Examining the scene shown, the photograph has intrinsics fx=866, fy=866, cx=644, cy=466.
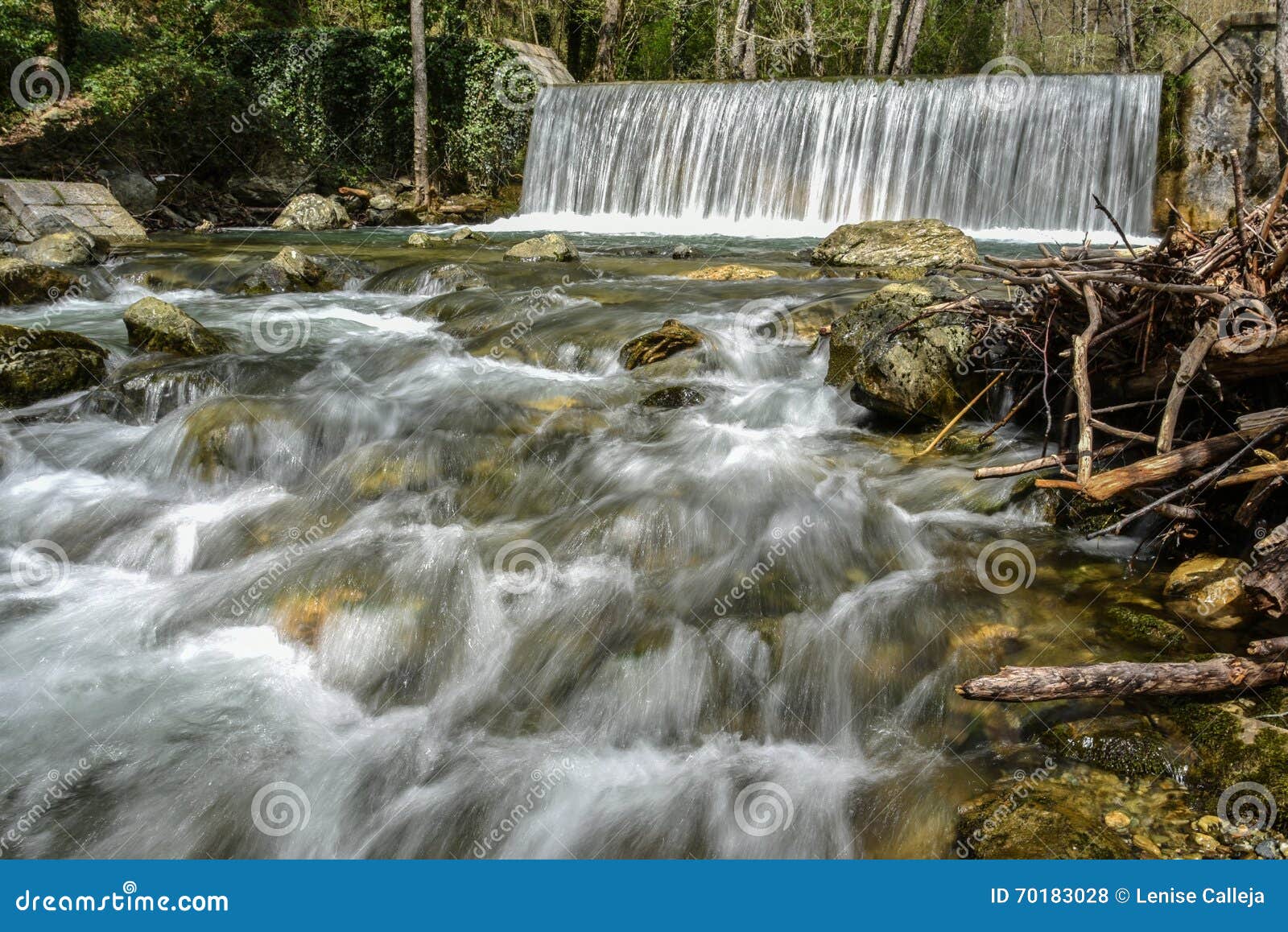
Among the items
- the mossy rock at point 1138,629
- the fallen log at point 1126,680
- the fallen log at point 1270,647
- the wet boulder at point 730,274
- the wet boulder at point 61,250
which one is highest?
the fallen log at point 1270,647

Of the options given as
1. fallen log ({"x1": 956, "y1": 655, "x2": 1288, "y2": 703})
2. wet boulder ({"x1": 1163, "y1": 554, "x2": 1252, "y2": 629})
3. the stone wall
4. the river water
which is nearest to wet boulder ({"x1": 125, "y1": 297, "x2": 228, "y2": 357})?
the river water

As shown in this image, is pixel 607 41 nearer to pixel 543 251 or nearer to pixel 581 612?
pixel 543 251

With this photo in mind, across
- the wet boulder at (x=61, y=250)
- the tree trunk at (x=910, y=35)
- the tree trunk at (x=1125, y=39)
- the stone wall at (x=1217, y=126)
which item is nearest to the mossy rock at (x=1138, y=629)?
the stone wall at (x=1217, y=126)

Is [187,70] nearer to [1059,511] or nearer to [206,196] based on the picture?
[206,196]

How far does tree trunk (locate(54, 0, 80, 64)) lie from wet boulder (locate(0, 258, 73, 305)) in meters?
10.5

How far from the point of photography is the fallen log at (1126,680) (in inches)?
110

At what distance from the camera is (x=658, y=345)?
23.4 ft

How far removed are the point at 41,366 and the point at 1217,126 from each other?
14.8 m

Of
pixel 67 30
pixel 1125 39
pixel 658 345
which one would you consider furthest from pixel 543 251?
pixel 1125 39

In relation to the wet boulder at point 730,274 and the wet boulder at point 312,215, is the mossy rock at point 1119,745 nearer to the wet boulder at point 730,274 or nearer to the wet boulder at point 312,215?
the wet boulder at point 730,274

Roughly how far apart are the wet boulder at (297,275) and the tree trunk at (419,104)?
26.6 feet

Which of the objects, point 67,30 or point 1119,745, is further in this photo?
point 67,30

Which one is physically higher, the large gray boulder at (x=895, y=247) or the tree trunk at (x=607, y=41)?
the tree trunk at (x=607, y=41)

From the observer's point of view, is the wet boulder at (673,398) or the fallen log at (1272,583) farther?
the wet boulder at (673,398)
